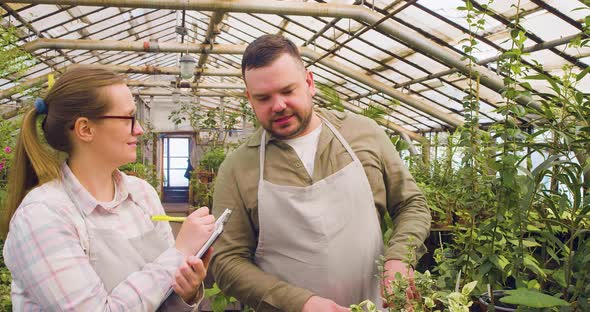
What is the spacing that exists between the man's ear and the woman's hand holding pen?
323 millimetres

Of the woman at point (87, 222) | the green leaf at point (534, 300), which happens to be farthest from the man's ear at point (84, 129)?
the green leaf at point (534, 300)

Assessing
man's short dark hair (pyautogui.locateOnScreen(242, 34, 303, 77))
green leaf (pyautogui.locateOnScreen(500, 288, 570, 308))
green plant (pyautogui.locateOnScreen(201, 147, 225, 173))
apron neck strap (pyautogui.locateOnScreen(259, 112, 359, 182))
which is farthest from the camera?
green plant (pyautogui.locateOnScreen(201, 147, 225, 173))

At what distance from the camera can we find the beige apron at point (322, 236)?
1.49m

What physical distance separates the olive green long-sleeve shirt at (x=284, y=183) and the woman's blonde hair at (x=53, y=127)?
46 cm

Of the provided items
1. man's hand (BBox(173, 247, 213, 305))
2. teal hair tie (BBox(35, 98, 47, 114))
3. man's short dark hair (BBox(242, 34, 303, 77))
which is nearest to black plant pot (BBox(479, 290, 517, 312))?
man's hand (BBox(173, 247, 213, 305))

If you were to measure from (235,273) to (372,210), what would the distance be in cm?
45

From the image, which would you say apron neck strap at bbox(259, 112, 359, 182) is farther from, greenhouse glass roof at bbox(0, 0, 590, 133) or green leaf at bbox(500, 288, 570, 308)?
greenhouse glass roof at bbox(0, 0, 590, 133)

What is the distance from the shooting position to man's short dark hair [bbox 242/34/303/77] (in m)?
1.44

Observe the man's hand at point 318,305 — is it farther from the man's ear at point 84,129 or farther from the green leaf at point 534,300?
the man's ear at point 84,129

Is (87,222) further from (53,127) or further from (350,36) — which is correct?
(350,36)

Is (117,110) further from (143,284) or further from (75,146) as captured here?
(143,284)

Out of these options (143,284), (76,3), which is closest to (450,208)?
(143,284)

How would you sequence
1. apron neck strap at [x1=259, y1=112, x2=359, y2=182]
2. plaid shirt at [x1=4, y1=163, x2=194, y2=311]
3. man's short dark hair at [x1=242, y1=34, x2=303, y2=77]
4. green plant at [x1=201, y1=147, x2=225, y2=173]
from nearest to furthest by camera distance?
plaid shirt at [x1=4, y1=163, x2=194, y2=311], man's short dark hair at [x1=242, y1=34, x2=303, y2=77], apron neck strap at [x1=259, y1=112, x2=359, y2=182], green plant at [x1=201, y1=147, x2=225, y2=173]

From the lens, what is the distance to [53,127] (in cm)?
131
